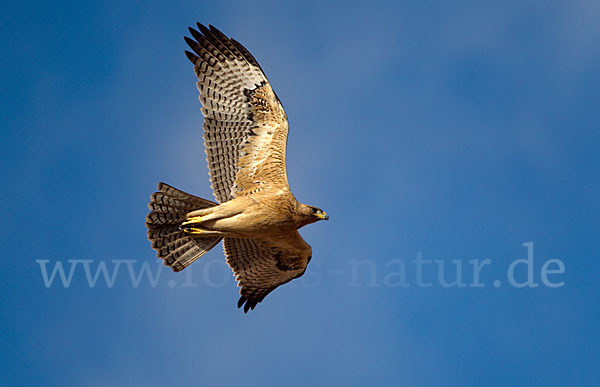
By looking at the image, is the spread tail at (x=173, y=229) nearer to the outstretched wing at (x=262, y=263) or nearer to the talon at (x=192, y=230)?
the talon at (x=192, y=230)

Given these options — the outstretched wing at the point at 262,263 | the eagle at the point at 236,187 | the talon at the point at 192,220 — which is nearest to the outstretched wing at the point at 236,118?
the eagle at the point at 236,187

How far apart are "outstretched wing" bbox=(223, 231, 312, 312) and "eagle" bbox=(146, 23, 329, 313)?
2 cm

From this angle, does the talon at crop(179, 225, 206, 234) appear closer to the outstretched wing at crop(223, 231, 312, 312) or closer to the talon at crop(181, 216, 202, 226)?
the talon at crop(181, 216, 202, 226)

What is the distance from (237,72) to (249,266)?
3.09 m

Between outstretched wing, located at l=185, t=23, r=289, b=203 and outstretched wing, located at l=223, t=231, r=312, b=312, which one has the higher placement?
outstretched wing, located at l=185, t=23, r=289, b=203

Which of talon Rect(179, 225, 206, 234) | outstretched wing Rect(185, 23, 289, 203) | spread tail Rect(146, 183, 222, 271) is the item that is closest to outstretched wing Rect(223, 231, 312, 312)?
spread tail Rect(146, 183, 222, 271)

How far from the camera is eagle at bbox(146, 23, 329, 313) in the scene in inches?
408

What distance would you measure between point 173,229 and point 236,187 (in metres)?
1.14

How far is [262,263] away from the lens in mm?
11602

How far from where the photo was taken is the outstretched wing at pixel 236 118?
1075 cm

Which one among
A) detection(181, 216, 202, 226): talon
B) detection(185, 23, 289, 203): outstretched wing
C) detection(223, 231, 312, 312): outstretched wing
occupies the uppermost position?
detection(185, 23, 289, 203): outstretched wing

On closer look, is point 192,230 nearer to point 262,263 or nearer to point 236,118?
point 262,263

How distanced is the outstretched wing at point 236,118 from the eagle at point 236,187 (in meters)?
0.01

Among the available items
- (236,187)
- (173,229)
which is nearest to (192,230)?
(173,229)
